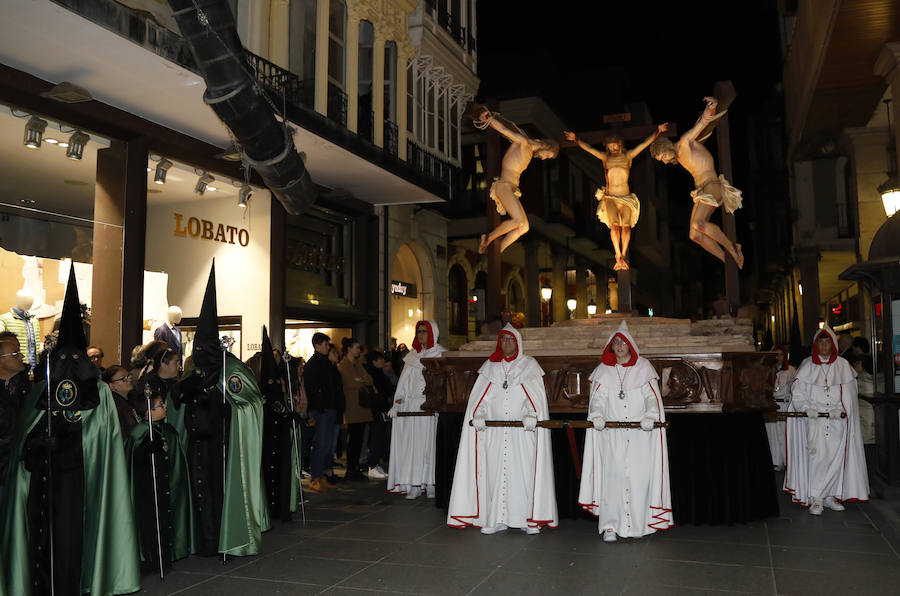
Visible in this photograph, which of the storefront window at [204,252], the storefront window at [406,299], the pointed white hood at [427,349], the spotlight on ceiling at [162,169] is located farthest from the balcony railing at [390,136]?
the pointed white hood at [427,349]

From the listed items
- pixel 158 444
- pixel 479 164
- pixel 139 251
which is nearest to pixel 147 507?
pixel 158 444

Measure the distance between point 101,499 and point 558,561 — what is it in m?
3.54

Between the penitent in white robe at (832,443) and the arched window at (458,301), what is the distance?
54.7 feet

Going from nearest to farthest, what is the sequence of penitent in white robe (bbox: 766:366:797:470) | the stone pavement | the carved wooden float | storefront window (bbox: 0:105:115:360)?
the stone pavement → the carved wooden float → storefront window (bbox: 0:105:115:360) → penitent in white robe (bbox: 766:366:797:470)

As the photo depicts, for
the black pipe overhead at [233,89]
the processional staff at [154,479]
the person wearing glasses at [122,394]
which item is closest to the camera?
the processional staff at [154,479]

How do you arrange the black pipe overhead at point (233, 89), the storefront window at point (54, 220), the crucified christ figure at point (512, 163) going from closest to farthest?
the black pipe overhead at point (233, 89) < the crucified christ figure at point (512, 163) < the storefront window at point (54, 220)

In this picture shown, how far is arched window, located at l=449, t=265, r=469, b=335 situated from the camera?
25.1 metres

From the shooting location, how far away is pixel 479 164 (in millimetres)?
25609

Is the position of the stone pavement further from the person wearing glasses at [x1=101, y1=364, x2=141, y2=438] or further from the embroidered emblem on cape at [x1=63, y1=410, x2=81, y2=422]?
the embroidered emblem on cape at [x1=63, y1=410, x2=81, y2=422]

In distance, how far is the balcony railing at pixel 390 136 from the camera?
55.3 ft

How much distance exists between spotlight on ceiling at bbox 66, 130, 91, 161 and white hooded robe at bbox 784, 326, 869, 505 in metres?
9.87

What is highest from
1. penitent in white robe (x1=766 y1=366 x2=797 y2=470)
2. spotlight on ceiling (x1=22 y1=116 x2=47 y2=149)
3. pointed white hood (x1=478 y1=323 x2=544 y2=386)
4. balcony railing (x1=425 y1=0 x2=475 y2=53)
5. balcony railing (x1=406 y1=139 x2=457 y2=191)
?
balcony railing (x1=425 y1=0 x2=475 y2=53)

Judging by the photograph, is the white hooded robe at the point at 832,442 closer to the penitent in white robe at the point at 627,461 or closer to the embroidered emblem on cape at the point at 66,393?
the penitent in white robe at the point at 627,461

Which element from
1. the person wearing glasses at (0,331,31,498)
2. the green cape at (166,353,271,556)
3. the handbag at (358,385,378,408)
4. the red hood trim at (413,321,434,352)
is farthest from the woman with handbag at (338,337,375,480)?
the person wearing glasses at (0,331,31,498)
